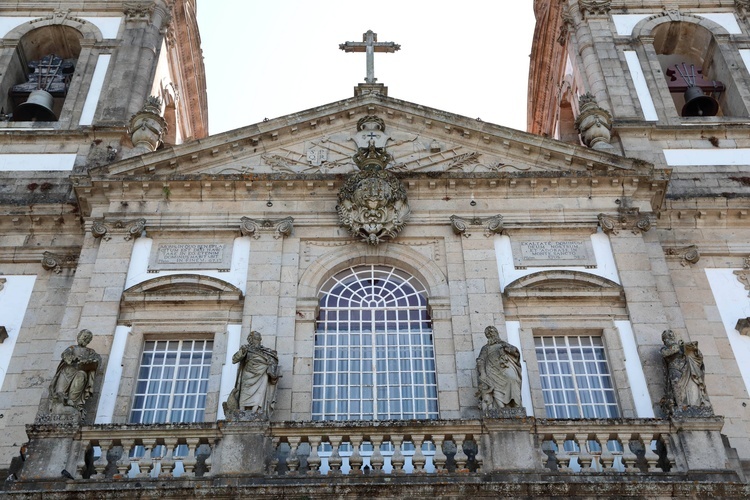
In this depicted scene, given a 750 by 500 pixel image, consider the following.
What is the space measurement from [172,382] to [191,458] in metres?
2.19

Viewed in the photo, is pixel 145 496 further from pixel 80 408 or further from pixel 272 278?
pixel 272 278

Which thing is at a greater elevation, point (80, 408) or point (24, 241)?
point (24, 241)

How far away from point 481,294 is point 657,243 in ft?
11.0

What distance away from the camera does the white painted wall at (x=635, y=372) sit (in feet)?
42.5

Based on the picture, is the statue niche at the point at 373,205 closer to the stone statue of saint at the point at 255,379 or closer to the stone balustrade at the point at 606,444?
the stone statue of saint at the point at 255,379

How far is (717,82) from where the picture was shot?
20.9 metres

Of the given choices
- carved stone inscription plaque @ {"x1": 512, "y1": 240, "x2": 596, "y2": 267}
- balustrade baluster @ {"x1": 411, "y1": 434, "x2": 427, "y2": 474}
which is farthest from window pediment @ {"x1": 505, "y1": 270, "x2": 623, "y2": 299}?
balustrade baluster @ {"x1": 411, "y1": 434, "x2": 427, "y2": 474}

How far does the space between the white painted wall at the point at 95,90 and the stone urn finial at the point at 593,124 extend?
9.96m

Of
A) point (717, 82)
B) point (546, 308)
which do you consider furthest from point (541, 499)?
point (717, 82)

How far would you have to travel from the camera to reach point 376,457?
458 inches

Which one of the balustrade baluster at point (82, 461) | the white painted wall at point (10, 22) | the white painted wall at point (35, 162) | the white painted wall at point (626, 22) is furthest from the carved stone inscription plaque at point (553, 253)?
the white painted wall at point (10, 22)

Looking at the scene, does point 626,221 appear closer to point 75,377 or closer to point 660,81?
point 660,81

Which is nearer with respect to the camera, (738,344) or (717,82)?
(738,344)

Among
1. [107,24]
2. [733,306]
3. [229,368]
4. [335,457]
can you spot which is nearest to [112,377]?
[229,368]
